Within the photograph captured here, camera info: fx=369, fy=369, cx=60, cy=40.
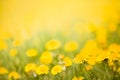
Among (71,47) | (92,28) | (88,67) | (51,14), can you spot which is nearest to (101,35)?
(92,28)

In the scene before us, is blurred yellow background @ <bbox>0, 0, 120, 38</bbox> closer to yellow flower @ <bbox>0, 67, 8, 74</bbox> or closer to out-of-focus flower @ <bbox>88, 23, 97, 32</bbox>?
out-of-focus flower @ <bbox>88, 23, 97, 32</bbox>

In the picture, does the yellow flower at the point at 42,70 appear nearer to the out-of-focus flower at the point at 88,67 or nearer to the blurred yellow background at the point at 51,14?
the out-of-focus flower at the point at 88,67

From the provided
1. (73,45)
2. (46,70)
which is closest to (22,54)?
(73,45)

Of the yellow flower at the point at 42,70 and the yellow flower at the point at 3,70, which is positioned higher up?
the yellow flower at the point at 3,70

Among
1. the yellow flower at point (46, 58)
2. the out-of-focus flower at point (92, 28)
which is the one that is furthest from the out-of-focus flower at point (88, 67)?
the out-of-focus flower at point (92, 28)

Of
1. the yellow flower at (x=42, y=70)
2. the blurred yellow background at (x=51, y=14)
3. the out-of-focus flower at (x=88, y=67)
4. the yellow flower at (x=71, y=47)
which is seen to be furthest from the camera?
the blurred yellow background at (x=51, y=14)

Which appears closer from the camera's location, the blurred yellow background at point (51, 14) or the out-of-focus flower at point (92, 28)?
the out-of-focus flower at point (92, 28)

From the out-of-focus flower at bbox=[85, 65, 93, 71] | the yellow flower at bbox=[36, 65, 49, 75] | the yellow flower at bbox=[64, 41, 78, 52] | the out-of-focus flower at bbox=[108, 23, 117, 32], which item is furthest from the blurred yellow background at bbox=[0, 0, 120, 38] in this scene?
the out-of-focus flower at bbox=[85, 65, 93, 71]

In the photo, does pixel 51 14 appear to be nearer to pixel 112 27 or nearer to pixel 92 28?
pixel 92 28
